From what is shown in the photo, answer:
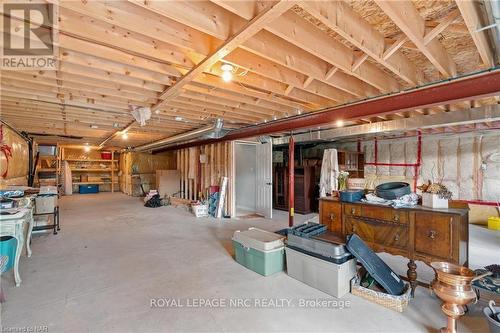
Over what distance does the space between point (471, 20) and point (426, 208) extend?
1593mm

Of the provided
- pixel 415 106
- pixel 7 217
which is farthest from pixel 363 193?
pixel 7 217

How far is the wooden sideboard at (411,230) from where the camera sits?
2.09 m

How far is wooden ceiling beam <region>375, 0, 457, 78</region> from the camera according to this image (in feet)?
5.29

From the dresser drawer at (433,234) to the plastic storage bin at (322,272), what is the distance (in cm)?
68

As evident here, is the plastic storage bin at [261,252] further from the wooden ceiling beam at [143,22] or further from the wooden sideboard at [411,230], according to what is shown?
the wooden ceiling beam at [143,22]

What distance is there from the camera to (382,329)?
6.48 feet

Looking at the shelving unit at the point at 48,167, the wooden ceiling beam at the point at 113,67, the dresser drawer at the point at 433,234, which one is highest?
the wooden ceiling beam at the point at 113,67

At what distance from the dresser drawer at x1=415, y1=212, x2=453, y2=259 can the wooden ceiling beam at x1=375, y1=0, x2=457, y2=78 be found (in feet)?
4.98

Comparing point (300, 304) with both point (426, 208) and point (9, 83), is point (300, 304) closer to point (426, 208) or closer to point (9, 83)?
point (426, 208)

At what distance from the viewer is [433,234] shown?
218 cm

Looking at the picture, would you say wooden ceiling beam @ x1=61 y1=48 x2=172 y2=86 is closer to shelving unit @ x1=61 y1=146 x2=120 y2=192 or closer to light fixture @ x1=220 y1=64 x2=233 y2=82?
light fixture @ x1=220 y1=64 x2=233 y2=82

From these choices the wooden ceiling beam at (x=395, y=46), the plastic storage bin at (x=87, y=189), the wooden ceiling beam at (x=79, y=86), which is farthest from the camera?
the plastic storage bin at (x=87, y=189)

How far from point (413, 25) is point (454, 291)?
209 cm

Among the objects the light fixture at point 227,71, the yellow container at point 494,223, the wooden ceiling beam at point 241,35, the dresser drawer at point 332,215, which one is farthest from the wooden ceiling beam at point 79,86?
the yellow container at point 494,223
